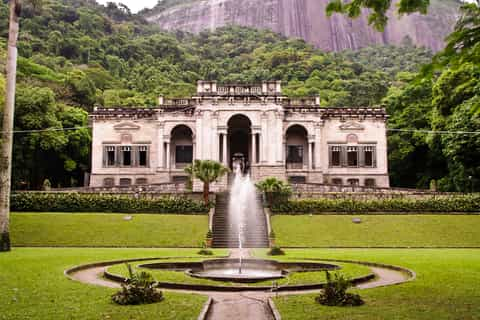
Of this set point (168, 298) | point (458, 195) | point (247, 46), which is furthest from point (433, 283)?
point (247, 46)

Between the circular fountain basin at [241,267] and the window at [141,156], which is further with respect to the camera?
the window at [141,156]

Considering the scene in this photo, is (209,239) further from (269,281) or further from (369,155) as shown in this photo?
(369,155)

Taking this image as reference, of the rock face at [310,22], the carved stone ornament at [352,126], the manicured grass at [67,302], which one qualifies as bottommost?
the manicured grass at [67,302]

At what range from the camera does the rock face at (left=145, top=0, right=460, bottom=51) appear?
155 meters

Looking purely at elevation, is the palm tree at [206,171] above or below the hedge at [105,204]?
above

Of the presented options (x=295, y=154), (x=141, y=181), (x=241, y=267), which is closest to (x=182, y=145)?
(x=141, y=181)

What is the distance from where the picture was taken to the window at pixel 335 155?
49.7m

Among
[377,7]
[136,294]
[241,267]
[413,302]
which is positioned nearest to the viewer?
[377,7]

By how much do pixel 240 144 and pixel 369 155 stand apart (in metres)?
13.4

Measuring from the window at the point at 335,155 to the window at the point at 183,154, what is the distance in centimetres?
1365

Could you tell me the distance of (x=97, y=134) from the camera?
4991cm

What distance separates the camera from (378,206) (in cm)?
3659

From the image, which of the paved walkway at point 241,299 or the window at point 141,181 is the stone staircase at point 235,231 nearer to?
the window at point 141,181

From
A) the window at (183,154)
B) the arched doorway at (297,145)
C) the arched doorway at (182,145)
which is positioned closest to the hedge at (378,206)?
the arched doorway at (297,145)
